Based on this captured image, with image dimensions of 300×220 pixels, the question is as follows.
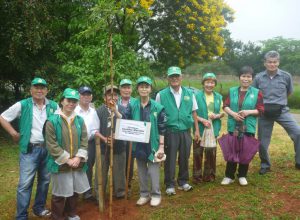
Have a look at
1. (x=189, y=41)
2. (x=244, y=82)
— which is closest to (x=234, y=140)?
(x=244, y=82)

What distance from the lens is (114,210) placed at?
4.85 m

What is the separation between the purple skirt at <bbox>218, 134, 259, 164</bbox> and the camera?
17.4 feet

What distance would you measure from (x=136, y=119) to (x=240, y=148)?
1760 mm

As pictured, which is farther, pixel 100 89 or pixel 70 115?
pixel 100 89

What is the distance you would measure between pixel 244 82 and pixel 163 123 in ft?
4.99

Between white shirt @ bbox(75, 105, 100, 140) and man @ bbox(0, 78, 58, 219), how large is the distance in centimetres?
51

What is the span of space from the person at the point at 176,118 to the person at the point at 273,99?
5.15ft

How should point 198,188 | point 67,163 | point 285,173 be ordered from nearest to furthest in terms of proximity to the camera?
1. point 67,163
2. point 198,188
3. point 285,173

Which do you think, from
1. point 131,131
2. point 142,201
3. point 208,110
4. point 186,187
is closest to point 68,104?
point 131,131

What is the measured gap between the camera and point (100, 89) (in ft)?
26.9

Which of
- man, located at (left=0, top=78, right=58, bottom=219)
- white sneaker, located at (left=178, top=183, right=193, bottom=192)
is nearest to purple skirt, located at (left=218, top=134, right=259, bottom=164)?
white sneaker, located at (left=178, top=183, right=193, bottom=192)

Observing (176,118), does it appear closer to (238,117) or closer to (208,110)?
(208,110)

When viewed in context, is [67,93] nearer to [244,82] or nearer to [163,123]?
[163,123]

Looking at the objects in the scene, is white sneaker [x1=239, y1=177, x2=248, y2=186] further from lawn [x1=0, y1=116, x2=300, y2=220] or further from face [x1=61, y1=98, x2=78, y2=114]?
face [x1=61, y1=98, x2=78, y2=114]
